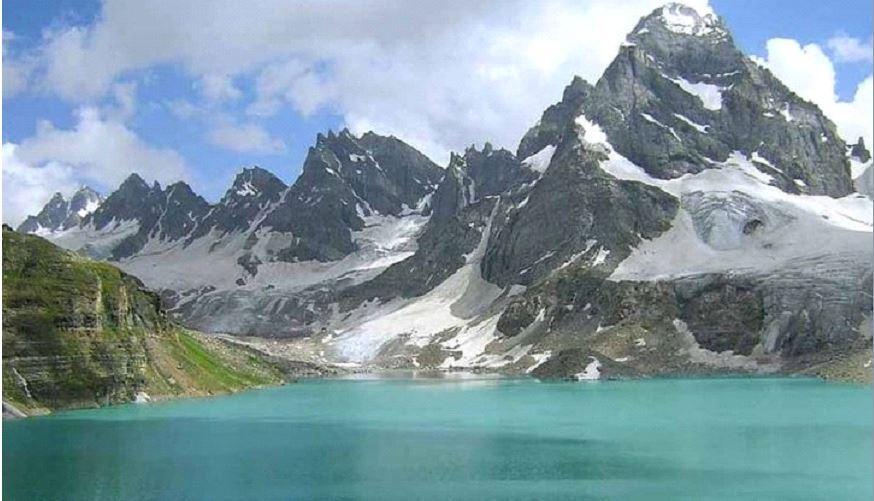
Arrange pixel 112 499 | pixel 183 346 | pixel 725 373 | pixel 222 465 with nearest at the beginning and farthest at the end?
pixel 112 499
pixel 222 465
pixel 183 346
pixel 725 373

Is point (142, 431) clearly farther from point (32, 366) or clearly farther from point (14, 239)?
point (14, 239)

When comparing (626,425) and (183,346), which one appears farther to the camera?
Answer: (183,346)

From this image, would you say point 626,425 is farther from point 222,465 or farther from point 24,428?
point 24,428

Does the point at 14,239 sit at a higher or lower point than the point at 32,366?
higher

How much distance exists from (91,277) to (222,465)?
51.6 metres

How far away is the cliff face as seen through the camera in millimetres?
90938

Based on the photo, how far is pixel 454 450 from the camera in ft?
213

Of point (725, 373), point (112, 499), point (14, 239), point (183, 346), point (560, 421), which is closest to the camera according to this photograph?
point (112, 499)

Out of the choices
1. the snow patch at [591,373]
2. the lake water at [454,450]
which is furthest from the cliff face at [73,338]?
the snow patch at [591,373]

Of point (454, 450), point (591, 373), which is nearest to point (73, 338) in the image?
point (454, 450)

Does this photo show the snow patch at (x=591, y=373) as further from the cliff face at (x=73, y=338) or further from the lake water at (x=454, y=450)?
the cliff face at (x=73, y=338)

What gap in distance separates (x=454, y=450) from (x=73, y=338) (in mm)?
48354

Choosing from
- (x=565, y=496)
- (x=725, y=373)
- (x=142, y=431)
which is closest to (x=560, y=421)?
(x=142, y=431)

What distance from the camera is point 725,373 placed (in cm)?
17988
